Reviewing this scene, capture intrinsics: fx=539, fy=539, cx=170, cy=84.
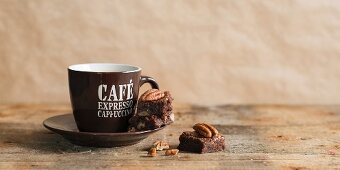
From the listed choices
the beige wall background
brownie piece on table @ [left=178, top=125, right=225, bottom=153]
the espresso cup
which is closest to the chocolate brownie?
brownie piece on table @ [left=178, top=125, right=225, bottom=153]

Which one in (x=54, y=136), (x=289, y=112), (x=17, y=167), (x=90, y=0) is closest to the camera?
(x=17, y=167)

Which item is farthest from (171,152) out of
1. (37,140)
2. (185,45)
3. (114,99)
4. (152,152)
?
(185,45)

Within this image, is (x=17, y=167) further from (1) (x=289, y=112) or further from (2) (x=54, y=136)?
(1) (x=289, y=112)

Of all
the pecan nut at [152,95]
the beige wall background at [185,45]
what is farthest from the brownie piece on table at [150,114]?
the beige wall background at [185,45]

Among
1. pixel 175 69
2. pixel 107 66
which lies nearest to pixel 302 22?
pixel 175 69

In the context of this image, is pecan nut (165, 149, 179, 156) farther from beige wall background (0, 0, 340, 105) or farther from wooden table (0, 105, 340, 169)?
beige wall background (0, 0, 340, 105)
